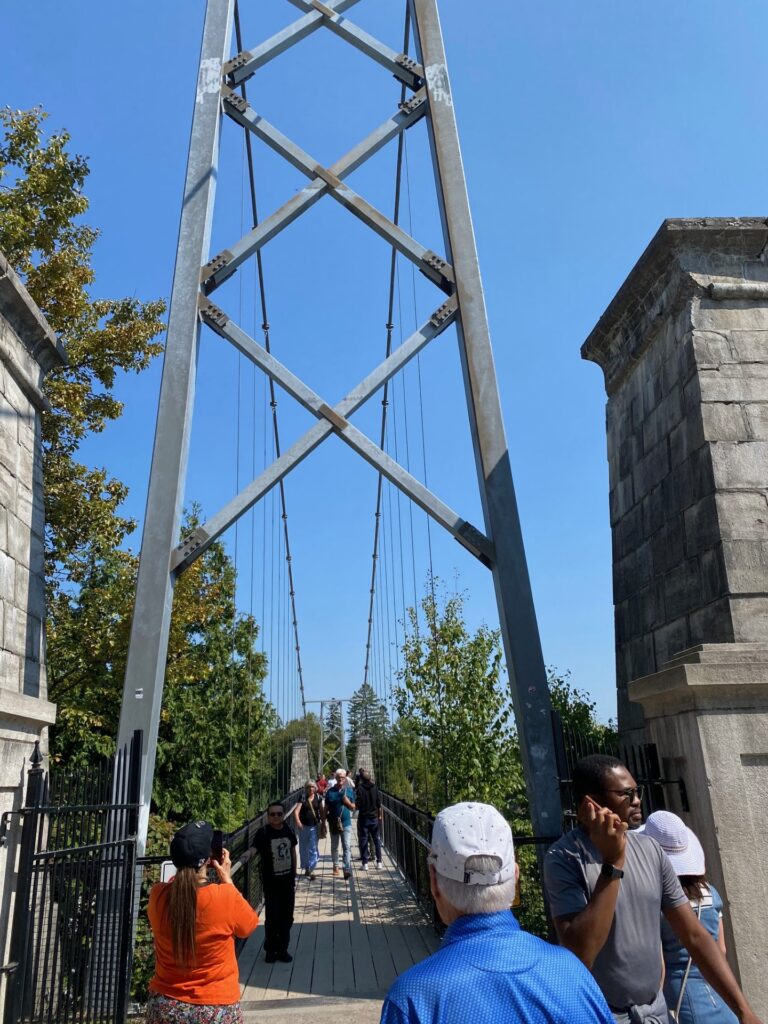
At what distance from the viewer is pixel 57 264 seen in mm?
7910

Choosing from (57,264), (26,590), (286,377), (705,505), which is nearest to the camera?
(705,505)

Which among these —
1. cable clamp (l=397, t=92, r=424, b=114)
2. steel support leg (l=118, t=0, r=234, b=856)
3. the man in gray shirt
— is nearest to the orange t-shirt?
the man in gray shirt

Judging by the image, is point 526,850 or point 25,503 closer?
point 25,503

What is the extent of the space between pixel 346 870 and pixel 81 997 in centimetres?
589

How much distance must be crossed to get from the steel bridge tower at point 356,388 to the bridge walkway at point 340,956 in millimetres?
1232

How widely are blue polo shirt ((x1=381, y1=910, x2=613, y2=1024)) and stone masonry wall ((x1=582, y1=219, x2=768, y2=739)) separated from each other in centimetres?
255

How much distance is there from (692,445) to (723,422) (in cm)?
17

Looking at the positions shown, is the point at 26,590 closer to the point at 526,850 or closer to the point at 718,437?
the point at 718,437

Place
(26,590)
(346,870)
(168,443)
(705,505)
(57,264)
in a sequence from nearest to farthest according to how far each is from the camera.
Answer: (705,505)
(26,590)
(168,443)
(57,264)
(346,870)

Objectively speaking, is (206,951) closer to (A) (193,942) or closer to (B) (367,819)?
(A) (193,942)

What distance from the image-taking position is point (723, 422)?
3.64 metres

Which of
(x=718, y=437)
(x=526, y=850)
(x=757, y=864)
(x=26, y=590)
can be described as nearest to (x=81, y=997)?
(x=26, y=590)

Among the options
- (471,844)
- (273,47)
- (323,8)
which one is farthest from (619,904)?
(323,8)

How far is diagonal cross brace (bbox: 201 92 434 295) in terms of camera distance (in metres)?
5.01
